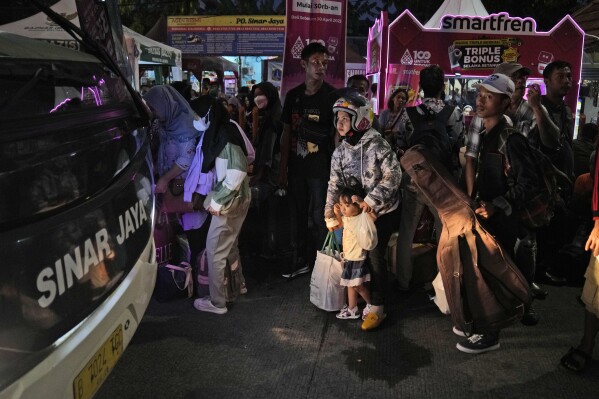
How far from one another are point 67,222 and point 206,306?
270 centimetres

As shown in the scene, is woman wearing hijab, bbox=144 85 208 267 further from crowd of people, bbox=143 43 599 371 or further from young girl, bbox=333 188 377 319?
young girl, bbox=333 188 377 319

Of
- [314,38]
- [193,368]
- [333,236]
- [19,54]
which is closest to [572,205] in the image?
[333,236]

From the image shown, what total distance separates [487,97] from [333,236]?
1.50 meters

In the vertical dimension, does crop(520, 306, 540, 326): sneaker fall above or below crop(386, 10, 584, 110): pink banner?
below

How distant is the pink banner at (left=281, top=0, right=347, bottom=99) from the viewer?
18.2 feet

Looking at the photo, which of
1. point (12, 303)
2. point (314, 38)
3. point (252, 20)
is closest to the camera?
point (12, 303)

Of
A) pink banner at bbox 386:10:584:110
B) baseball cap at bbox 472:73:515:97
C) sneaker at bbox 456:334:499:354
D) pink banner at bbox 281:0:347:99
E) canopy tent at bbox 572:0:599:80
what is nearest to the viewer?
baseball cap at bbox 472:73:515:97

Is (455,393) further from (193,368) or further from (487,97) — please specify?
(487,97)

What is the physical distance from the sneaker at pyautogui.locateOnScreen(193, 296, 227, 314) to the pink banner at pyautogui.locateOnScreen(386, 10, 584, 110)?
211 inches

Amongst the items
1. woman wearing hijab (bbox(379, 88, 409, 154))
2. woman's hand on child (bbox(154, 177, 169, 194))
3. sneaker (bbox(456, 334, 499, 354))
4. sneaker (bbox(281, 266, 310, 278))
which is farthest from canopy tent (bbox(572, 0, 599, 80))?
woman's hand on child (bbox(154, 177, 169, 194))

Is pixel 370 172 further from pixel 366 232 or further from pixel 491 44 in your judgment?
pixel 491 44

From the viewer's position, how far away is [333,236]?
4.02 metres

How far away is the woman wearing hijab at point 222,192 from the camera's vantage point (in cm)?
380

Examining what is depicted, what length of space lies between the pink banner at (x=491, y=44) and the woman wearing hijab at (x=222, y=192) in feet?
16.0
